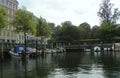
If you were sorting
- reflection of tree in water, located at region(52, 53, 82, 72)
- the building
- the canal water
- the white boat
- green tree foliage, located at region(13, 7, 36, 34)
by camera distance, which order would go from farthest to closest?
1. the building
2. green tree foliage, located at region(13, 7, 36, 34)
3. the white boat
4. reflection of tree in water, located at region(52, 53, 82, 72)
5. the canal water

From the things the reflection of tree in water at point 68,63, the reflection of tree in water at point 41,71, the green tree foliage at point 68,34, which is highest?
the green tree foliage at point 68,34

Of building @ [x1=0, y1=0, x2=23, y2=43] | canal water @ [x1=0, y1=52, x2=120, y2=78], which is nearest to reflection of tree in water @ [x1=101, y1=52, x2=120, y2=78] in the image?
canal water @ [x1=0, y1=52, x2=120, y2=78]

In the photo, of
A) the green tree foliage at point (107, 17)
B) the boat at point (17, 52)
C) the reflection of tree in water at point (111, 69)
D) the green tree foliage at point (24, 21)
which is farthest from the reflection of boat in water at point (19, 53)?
the green tree foliage at point (107, 17)

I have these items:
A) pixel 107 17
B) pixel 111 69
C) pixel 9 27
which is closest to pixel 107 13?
pixel 107 17

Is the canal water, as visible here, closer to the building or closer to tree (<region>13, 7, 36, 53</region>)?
tree (<region>13, 7, 36, 53</region>)

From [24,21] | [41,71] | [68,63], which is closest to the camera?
[41,71]

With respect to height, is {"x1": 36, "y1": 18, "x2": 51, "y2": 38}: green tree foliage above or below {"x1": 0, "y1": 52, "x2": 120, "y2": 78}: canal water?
above

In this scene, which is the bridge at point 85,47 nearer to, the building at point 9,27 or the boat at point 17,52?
the building at point 9,27

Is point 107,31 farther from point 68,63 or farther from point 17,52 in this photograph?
point 68,63

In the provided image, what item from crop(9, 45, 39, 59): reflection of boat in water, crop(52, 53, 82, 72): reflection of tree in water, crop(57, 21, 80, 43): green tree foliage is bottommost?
crop(52, 53, 82, 72): reflection of tree in water

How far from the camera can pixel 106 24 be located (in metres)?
→ 156

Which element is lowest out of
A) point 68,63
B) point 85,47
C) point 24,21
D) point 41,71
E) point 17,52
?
point 41,71

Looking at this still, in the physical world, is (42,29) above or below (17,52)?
above

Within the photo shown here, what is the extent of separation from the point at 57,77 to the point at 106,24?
119 m
